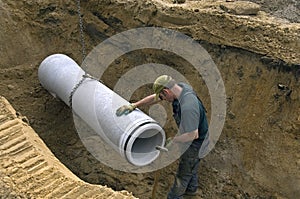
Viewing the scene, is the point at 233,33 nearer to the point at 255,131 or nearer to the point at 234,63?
the point at 234,63

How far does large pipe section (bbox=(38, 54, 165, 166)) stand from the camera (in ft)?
18.1

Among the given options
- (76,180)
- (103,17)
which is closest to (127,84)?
(103,17)

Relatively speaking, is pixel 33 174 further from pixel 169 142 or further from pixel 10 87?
pixel 10 87

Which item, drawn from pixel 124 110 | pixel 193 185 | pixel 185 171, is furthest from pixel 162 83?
pixel 193 185

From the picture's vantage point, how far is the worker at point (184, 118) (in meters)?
5.37

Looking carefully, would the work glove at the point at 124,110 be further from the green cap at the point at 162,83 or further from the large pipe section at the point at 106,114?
the green cap at the point at 162,83

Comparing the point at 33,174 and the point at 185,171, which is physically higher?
the point at 33,174

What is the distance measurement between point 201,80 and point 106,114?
2.08 meters

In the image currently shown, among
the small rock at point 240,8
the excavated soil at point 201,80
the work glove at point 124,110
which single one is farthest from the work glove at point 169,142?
the small rock at point 240,8

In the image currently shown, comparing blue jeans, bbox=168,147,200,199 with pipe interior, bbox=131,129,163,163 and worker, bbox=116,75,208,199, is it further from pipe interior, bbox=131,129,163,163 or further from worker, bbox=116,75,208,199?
pipe interior, bbox=131,129,163,163

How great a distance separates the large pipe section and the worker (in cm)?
24

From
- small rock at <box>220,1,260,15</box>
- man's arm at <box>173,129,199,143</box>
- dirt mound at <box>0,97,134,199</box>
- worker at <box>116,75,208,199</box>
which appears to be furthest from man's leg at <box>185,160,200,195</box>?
small rock at <box>220,1,260,15</box>

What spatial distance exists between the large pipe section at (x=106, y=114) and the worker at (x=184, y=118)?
236mm

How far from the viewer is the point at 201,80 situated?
23.4 ft
